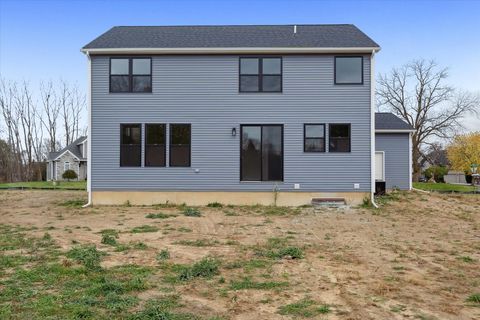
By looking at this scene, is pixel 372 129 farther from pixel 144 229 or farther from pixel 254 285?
pixel 254 285

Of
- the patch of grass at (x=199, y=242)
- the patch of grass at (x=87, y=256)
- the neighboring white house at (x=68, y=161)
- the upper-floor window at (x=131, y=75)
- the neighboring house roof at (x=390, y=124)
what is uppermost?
the upper-floor window at (x=131, y=75)

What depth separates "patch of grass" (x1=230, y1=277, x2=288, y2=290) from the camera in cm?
501

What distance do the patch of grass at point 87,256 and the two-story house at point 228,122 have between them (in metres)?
7.47

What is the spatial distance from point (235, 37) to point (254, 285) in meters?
12.3

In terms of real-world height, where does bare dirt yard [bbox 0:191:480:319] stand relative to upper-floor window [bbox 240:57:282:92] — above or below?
below

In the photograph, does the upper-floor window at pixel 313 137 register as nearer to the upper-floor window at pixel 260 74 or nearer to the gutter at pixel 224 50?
the upper-floor window at pixel 260 74

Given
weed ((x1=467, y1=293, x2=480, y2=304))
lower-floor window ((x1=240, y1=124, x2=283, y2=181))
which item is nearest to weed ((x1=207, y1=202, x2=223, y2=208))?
lower-floor window ((x1=240, y1=124, x2=283, y2=181))

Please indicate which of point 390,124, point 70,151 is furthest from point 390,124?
point 70,151

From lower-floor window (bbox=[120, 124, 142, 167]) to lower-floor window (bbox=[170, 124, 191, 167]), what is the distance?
1225 mm

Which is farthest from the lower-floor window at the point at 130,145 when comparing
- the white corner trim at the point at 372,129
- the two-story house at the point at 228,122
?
the white corner trim at the point at 372,129

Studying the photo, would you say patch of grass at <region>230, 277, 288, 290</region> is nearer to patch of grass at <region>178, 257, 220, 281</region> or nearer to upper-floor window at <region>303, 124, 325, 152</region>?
patch of grass at <region>178, 257, 220, 281</region>

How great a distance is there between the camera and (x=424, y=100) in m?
33.8

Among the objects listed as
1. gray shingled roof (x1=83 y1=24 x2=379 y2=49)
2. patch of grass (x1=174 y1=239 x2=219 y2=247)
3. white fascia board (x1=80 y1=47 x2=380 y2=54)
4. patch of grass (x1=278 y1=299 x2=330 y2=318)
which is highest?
gray shingled roof (x1=83 y1=24 x2=379 y2=49)

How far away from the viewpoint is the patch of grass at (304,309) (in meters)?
4.13
